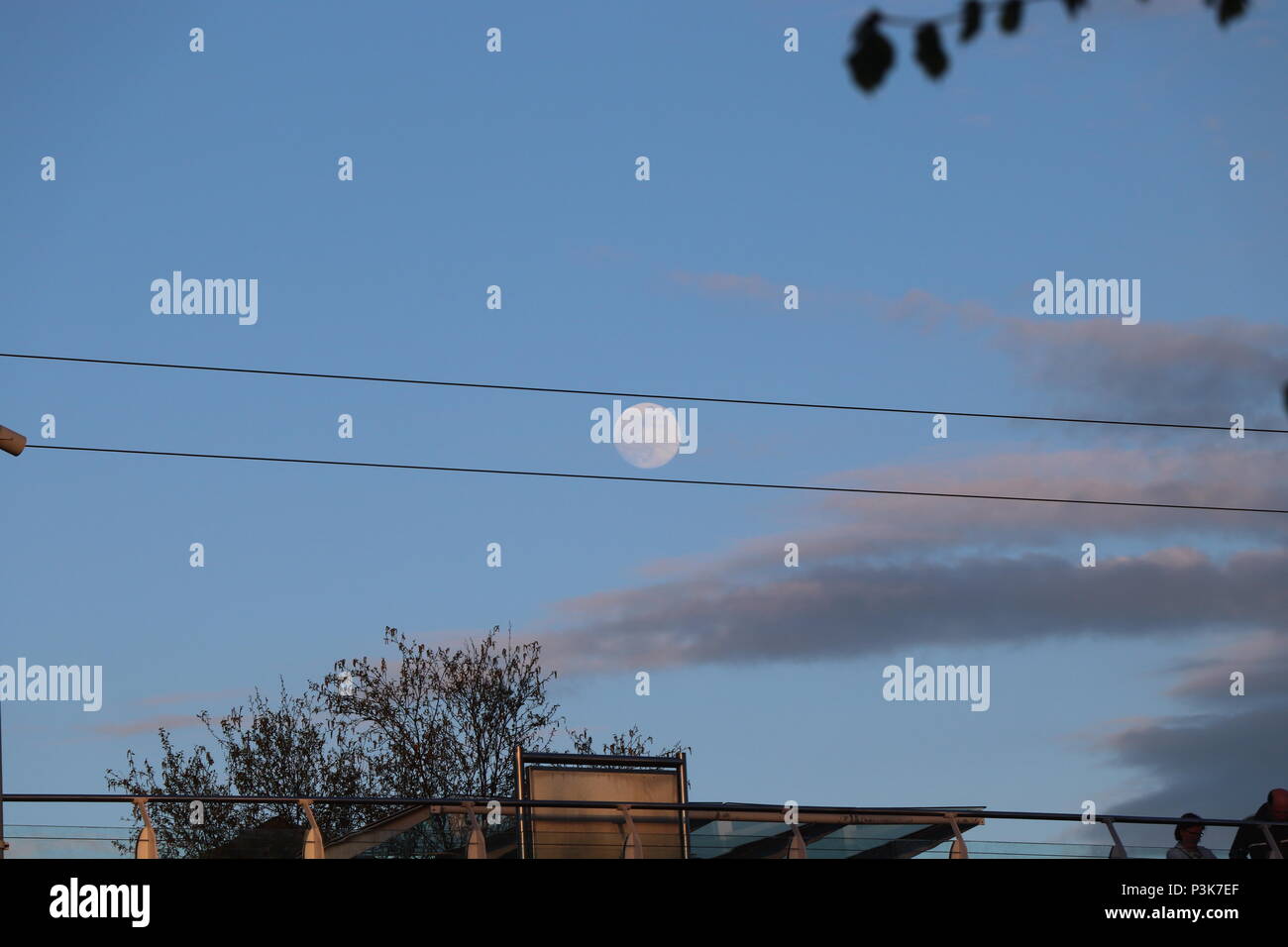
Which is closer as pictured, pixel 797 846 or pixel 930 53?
pixel 930 53

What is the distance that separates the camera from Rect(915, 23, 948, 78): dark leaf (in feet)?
17.8

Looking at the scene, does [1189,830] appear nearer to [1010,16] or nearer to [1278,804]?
[1278,804]

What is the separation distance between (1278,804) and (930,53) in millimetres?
16782

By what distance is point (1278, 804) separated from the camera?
20016 millimetres

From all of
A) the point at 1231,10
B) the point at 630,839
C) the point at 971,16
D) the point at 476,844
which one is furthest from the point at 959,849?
the point at 971,16

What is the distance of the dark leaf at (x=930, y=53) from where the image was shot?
542 centimetres

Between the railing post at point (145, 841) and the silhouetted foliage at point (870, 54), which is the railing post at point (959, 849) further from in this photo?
the silhouetted foliage at point (870, 54)

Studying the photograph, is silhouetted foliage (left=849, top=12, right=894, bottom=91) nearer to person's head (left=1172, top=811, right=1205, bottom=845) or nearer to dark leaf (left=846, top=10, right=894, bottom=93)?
dark leaf (left=846, top=10, right=894, bottom=93)

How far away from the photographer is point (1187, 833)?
18.6 meters

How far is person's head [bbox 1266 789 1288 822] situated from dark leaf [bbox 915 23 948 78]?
54.3 ft

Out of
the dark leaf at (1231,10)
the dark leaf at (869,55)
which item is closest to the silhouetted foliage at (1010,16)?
the dark leaf at (869,55)

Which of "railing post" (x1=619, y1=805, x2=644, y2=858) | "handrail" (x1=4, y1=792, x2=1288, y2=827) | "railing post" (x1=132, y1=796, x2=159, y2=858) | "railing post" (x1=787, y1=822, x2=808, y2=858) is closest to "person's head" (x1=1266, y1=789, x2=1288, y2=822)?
"handrail" (x1=4, y1=792, x2=1288, y2=827)
